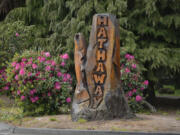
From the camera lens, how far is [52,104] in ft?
35.0

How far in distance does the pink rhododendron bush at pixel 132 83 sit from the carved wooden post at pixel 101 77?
3.01 meters

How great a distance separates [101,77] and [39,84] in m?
2.14

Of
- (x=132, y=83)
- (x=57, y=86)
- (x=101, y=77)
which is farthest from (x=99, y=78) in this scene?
(x=132, y=83)

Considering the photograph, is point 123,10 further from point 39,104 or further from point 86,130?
point 86,130

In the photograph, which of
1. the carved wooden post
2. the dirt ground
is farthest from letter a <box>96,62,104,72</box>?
the dirt ground

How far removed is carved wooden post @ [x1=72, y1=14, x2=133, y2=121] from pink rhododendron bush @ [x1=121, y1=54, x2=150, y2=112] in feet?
9.87

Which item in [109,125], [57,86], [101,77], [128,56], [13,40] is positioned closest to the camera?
[109,125]

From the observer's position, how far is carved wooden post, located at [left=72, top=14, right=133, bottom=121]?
9047 millimetres

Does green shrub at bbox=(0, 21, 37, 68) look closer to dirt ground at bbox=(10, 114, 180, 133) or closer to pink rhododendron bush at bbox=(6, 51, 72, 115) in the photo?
pink rhododendron bush at bbox=(6, 51, 72, 115)

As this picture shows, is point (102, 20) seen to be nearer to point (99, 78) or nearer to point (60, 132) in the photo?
point (99, 78)

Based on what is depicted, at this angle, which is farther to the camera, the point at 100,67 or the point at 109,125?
the point at 100,67

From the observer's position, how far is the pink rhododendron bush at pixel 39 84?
10.3 meters

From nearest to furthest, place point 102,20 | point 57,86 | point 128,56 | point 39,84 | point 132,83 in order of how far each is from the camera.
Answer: point 102,20, point 39,84, point 57,86, point 132,83, point 128,56

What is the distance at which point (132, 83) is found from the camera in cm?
1243
